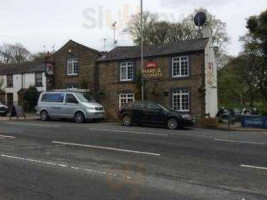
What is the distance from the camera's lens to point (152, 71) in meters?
32.3

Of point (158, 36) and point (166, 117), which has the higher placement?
point (158, 36)

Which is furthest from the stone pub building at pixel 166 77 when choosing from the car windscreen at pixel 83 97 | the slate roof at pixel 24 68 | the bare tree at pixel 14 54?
the bare tree at pixel 14 54

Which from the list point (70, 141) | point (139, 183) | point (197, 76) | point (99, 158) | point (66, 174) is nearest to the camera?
point (139, 183)

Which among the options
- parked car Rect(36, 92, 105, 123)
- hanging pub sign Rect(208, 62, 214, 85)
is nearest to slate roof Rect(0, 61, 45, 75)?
parked car Rect(36, 92, 105, 123)

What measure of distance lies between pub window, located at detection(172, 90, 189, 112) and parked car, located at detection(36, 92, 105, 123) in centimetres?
568

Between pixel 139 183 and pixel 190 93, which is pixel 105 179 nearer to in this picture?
pixel 139 183

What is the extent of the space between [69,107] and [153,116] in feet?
19.9

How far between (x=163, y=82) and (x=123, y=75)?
3.61m

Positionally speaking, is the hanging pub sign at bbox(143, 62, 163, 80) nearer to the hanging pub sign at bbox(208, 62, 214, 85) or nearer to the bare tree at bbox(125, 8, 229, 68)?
the hanging pub sign at bbox(208, 62, 214, 85)

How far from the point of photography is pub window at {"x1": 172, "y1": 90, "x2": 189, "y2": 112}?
3081cm

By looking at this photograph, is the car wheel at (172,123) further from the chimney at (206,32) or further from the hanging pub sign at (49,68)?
the hanging pub sign at (49,68)

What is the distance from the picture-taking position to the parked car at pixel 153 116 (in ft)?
79.8

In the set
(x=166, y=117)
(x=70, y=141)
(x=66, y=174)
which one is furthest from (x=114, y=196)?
(x=166, y=117)

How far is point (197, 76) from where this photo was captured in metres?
30.4
